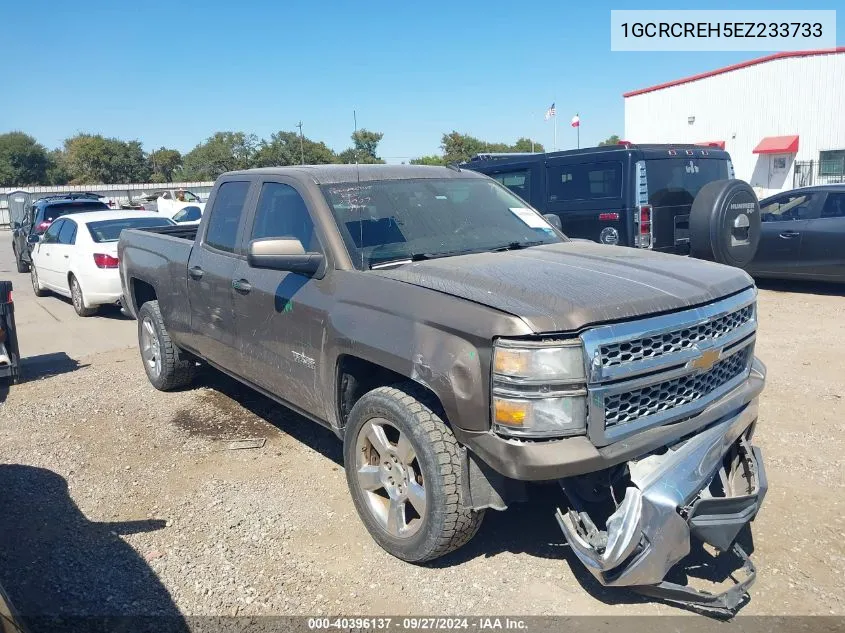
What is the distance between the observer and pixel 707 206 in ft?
19.7

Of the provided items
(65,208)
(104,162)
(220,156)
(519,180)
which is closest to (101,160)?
(104,162)

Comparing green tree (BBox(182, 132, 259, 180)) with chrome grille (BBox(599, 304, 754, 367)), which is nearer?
chrome grille (BBox(599, 304, 754, 367))

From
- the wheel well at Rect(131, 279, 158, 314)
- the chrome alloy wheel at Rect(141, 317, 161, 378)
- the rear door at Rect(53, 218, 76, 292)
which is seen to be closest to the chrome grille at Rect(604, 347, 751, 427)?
the chrome alloy wheel at Rect(141, 317, 161, 378)

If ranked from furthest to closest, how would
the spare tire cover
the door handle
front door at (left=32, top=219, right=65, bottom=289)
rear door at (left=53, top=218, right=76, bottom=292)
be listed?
front door at (left=32, top=219, right=65, bottom=289), rear door at (left=53, top=218, right=76, bottom=292), the spare tire cover, the door handle

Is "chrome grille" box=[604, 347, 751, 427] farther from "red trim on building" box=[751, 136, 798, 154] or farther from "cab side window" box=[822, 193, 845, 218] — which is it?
"red trim on building" box=[751, 136, 798, 154]

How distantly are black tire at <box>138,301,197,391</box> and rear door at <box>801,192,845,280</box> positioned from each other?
8.12m

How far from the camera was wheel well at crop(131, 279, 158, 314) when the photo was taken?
6.70 m

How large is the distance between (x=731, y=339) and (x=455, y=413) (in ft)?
4.51

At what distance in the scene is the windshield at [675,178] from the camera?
363 inches

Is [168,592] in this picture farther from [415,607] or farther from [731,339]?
[731,339]

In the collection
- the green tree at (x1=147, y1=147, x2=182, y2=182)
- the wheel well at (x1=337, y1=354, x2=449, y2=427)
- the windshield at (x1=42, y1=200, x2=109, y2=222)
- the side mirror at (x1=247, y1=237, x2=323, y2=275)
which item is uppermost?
the green tree at (x1=147, y1=147, x2=182, y2=182)

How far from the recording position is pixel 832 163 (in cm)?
3008

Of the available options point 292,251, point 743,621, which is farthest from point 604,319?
point 292,251

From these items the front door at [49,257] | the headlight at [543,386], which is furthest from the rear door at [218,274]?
the front door at [49,257]
